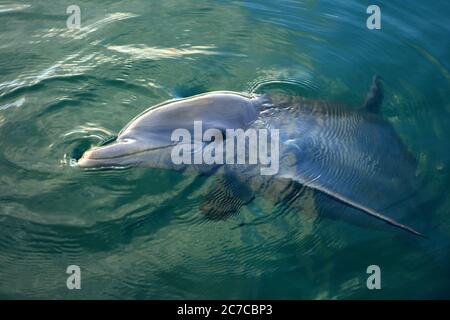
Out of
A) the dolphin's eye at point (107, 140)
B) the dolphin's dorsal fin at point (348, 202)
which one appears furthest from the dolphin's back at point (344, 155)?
the dolphin's eye at point (107, 140)

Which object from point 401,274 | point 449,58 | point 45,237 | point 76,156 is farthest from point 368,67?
point 45,237

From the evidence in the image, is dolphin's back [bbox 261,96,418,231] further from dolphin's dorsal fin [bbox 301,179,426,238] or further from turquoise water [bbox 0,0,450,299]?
turquoise water [bbox 0,0,450,299]

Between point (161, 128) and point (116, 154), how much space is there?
486mm

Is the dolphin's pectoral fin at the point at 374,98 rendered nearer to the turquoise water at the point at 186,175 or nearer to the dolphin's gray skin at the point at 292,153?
the turquoise water at the point at 186,175

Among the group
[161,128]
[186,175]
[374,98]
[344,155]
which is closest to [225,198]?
[186,175]

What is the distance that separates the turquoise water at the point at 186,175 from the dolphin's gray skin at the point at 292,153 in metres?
0.28

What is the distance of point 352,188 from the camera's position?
527 cm

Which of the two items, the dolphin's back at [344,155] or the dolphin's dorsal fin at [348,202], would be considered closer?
the dolphin's dorsal fin at [348,202]

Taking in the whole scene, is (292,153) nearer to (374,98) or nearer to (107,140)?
(374,98)

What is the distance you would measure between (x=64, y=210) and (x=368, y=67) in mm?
4544

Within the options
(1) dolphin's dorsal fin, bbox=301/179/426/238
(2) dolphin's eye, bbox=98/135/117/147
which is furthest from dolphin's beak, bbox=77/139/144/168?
(1) dolphin's dorsal fin, bbox=301/179/426/238

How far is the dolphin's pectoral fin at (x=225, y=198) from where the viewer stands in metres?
5.31
